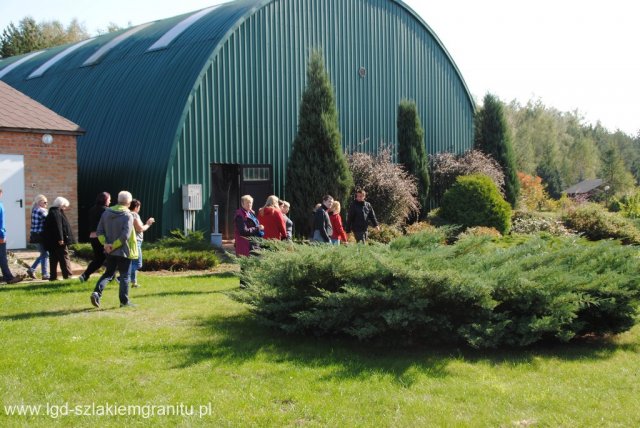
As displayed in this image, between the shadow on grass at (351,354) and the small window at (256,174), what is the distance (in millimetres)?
10577

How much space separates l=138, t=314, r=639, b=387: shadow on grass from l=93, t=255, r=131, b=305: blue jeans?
175 centimetres

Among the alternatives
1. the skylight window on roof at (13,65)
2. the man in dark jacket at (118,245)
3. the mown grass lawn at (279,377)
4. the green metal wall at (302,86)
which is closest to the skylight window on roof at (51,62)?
the skylight window on roof at (13,65)

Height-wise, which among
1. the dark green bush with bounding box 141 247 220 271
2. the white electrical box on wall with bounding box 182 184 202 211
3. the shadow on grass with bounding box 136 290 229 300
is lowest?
the shadow on grass with bounding box 136 290 229 300

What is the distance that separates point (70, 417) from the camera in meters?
5.32

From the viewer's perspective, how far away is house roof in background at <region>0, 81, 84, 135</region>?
15.1 metres

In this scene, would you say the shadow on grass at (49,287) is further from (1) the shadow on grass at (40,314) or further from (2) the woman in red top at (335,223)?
(2) the woman in red top at (335,223)

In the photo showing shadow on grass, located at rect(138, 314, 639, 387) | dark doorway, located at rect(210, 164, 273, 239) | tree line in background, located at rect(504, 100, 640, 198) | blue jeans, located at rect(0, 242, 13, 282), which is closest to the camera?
shadow on grass, located at rect(138, 314, 639, 387)

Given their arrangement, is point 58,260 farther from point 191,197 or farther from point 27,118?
point 27,118

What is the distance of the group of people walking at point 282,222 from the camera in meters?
10.5

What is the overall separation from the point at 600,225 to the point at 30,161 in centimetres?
1509

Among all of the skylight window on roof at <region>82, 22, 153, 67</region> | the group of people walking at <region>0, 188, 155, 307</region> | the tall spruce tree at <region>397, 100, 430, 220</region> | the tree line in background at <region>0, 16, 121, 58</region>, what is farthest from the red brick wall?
the tree line in background at <region>0, 16, 121, 58</region>

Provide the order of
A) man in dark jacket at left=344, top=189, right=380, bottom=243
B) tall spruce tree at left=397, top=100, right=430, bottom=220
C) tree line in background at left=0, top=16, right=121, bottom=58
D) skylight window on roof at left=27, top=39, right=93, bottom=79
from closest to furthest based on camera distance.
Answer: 1. man in dark jacket at left=344, top=189, right=380, bottom=243
2. tall spruce tree at left=397, top=100, right=430, bottom=220
3. skylight window on roof at left=27, top=39, right=93, bottom=79
4. tree line in background at left=0, top=16, right=121, bottom=58

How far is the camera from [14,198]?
15227mm

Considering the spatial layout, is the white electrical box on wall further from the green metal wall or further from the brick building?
the brick building
